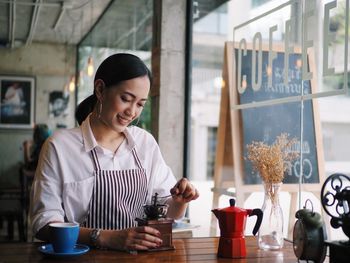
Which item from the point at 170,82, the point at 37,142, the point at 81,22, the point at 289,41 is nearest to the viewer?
the point at 289,41

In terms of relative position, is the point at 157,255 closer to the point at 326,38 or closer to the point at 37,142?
the point at 326,38

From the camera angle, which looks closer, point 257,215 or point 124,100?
point 257,215

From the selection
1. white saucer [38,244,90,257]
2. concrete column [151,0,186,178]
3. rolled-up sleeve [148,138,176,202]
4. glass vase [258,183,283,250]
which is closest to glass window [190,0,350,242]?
concrete column [151,0,186,178]

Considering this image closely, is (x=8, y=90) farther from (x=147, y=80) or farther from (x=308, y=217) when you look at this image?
(x=308, y=217)

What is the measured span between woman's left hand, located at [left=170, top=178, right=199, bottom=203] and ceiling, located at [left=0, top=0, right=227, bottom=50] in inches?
89.5

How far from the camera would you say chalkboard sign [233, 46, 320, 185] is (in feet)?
8.63

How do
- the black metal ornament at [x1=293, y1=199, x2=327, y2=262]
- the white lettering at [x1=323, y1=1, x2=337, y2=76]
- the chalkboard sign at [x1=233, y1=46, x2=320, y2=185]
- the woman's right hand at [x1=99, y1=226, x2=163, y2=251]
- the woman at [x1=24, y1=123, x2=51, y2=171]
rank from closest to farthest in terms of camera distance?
the black metal ornament at [x1=293, y1=199, x2=327, y2=262]
the woman's right hand at [x1=99, y1=226, x2=163, y2=251]
the white lettering at [x1=323, y1=1, x2=337, y2=76]
the chalkboard sign at [x1=233, y1=46, x2=320, y2=185]
the woman at [x1=24, y1=123, x2=51, y2=171]

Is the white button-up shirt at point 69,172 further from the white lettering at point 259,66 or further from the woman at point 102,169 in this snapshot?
the white lettering at point 259,66

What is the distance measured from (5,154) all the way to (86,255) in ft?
19.4

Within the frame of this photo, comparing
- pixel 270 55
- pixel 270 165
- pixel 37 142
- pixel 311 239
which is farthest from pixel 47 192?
pixel 37 142

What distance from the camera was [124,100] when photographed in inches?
75.7

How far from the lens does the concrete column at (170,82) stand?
373 centimetres

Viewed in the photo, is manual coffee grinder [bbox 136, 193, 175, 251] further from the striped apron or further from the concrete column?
the concrete column

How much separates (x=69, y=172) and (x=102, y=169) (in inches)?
5.1
